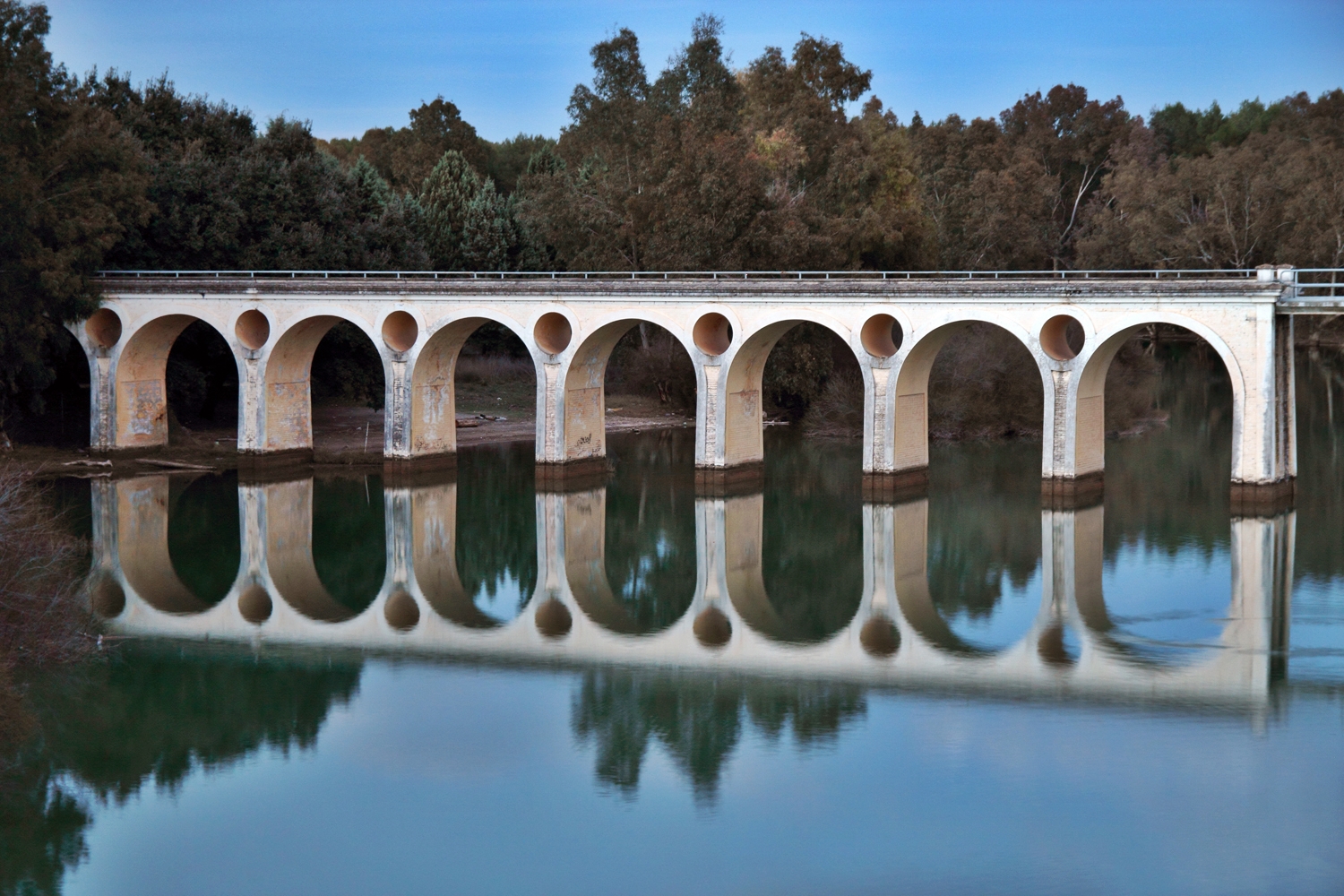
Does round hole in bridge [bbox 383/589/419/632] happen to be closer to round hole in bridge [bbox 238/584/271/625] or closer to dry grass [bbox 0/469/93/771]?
round hole in bridge [bbox 238/584/271/625]

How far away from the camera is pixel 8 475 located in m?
21.4

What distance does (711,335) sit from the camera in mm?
35156

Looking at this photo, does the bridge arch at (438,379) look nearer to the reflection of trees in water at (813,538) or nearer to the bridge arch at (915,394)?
the reflection of trees in water at (813,538)

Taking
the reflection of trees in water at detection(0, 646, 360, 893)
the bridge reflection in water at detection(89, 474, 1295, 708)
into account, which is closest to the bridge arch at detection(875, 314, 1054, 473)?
the bridge reflection in water at detection(89, 474, 1295, 708)

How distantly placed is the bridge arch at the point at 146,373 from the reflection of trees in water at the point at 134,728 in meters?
18.0

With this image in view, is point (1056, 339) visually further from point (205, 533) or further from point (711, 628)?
point (205, 533)

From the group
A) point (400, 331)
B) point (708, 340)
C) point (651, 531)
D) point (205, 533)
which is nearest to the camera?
point (205, 533)

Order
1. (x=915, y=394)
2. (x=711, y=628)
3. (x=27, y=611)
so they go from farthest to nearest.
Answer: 1. (x=915, y=394)
2. (x=711, y=628)
3. (x=27, y=611)

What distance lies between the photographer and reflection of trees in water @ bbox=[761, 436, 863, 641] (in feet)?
80.6

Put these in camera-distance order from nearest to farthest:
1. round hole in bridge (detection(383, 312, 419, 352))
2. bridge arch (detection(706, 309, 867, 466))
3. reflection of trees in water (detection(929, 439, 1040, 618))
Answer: reflection of trees in water (detection(929, 439, 1040, 618)) → bridge arch (detection(706, 309, 867, 466)) → round hole in bridge (detection(383, 312, 419, 352))

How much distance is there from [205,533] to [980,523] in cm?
1654

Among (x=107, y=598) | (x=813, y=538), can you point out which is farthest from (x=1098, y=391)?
(x=107, y=598)

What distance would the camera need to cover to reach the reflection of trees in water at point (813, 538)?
24.6 meters

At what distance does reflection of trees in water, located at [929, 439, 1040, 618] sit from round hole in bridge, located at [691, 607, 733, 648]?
372cm
